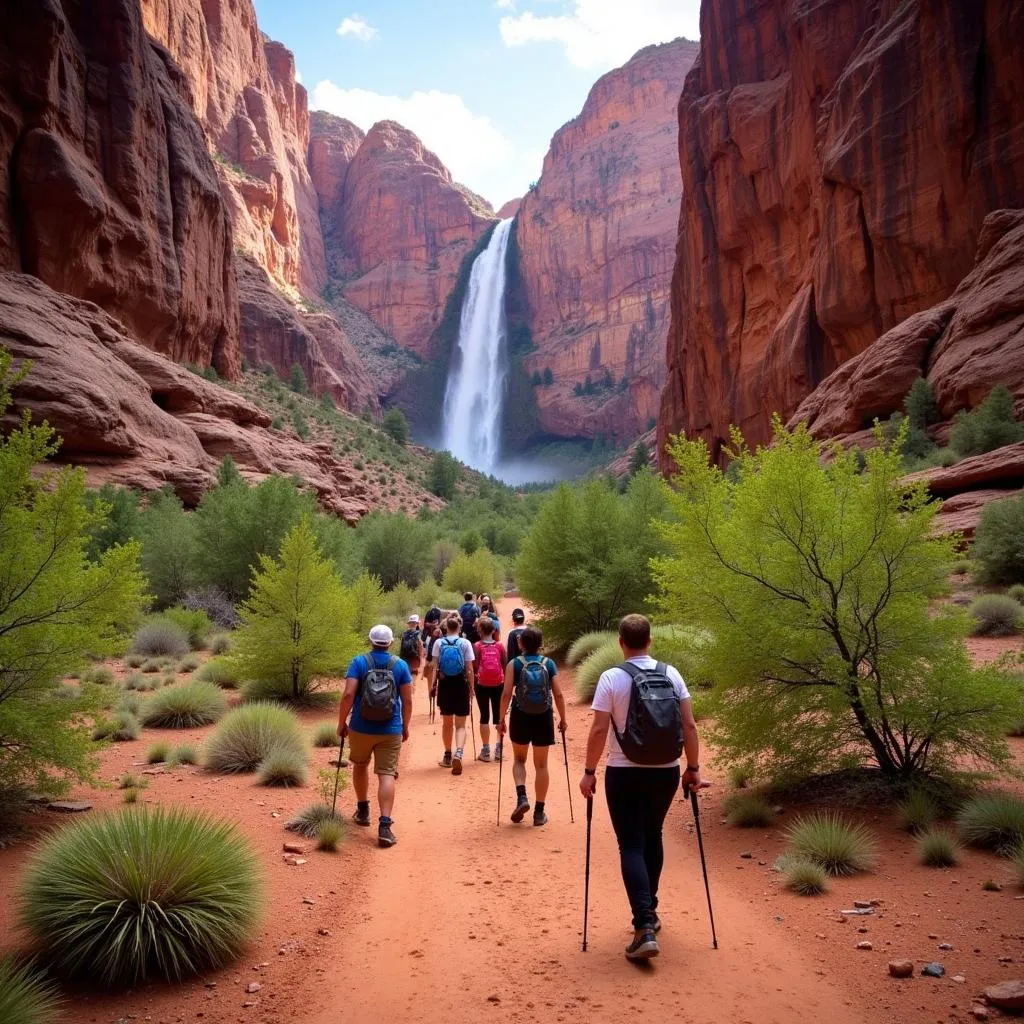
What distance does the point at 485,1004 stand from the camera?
11.8 ft

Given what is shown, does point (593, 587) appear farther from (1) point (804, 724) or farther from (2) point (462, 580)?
(2) point (462, 580)

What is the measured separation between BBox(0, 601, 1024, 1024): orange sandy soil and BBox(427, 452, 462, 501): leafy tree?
54.7 metres

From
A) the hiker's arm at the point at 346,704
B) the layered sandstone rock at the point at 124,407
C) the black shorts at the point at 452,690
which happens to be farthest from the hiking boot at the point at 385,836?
the layered sandstone rock at the point at 124,407

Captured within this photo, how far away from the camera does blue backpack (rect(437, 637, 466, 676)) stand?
Answer: 8.60 metres

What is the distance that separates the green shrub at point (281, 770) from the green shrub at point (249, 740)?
0.30 metres

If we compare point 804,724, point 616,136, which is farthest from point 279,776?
point 616,136

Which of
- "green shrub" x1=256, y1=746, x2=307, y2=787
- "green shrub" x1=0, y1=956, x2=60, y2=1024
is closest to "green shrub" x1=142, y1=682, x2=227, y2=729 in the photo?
"green shrub" x1=256, y1=746, x2=307, y2=787

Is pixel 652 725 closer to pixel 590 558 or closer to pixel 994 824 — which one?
pixel 994 824

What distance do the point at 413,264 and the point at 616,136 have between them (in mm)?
37622

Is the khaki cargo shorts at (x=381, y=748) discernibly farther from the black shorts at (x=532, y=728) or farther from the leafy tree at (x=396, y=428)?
the leafy tree at (x=396, y=428)

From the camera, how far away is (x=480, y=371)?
10644 cm

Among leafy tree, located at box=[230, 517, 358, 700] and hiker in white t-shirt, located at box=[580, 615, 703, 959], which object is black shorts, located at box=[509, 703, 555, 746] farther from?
leafy tree, located at box=[230, 517, 358, 700]

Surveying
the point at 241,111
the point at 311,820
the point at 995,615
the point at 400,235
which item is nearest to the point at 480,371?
the point at 400,235

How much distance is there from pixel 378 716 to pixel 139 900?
99.0 inches
